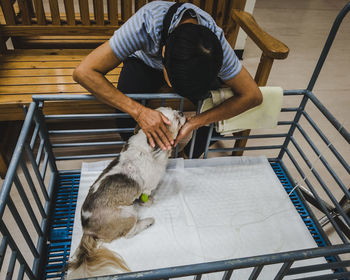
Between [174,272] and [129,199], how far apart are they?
0.49 metres

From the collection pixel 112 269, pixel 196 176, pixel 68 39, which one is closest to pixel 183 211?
pixel 196 176

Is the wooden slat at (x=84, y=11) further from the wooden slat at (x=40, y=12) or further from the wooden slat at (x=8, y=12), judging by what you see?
the wooden slat at (x=8, y=12)

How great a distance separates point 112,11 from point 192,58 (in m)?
1.23

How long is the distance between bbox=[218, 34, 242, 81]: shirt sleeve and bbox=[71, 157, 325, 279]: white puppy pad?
52 centimetres

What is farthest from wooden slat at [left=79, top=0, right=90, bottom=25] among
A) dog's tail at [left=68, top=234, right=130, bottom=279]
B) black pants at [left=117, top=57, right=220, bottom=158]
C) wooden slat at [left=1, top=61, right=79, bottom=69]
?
dog's tail at [left=68, top=234, right=130, bottom=279]

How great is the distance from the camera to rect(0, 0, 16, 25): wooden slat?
62.5 inches

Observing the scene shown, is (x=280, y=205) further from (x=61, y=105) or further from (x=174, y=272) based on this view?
(x=61, y=105)

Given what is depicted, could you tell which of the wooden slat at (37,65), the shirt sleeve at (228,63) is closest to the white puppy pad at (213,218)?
the shirt sleeve at (228,63)

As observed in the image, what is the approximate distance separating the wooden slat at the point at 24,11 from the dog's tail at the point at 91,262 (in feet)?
4.78

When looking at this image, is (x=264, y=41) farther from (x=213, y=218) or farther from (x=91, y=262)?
(x=91, y=262)

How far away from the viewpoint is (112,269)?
98cm

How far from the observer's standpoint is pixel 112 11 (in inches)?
68.2

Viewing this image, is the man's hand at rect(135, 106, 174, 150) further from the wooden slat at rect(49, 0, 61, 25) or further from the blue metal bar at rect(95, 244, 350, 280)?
the wooden slat at rect(49, 0, 61, 25)

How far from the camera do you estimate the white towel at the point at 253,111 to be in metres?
1.17
